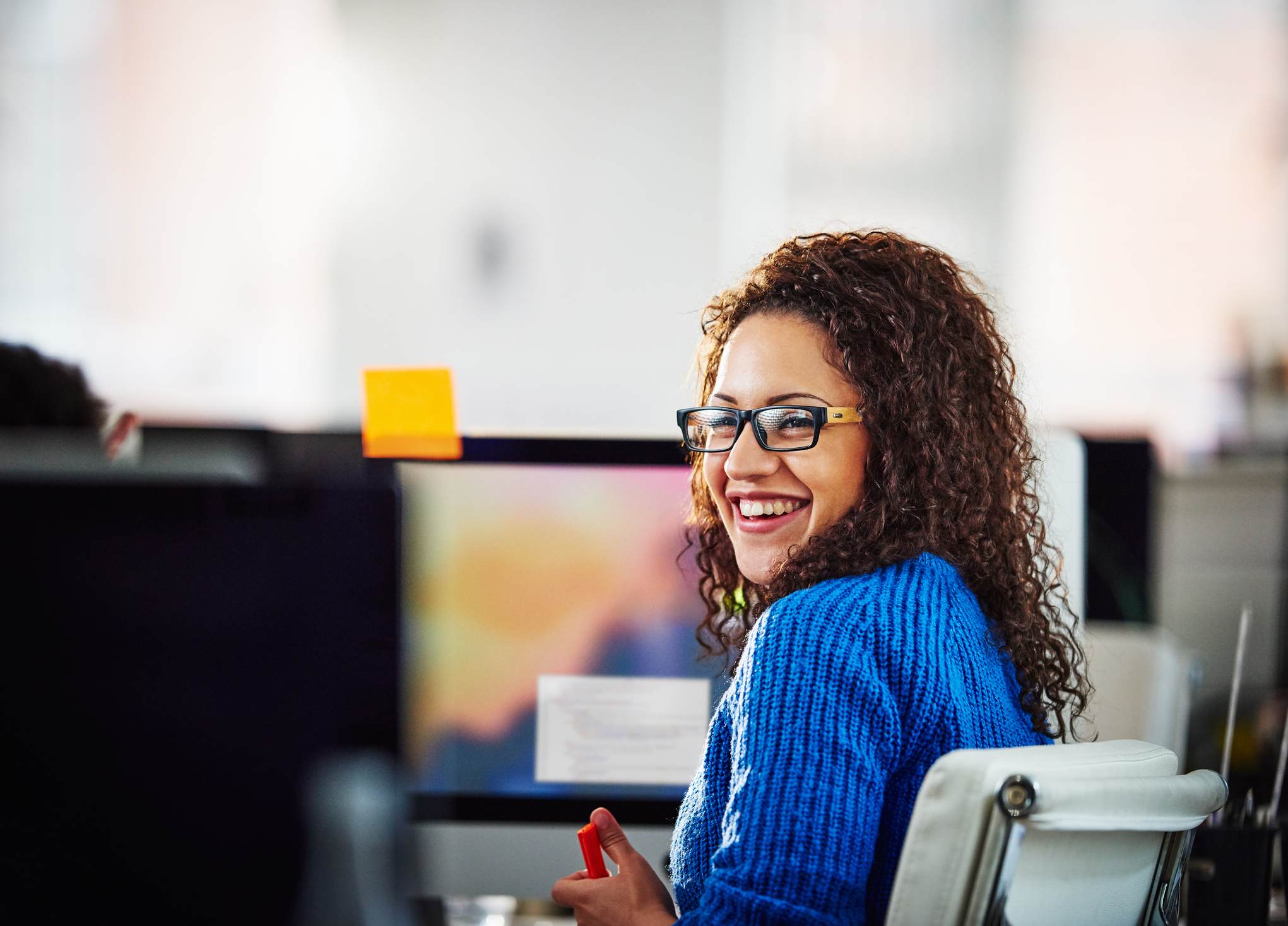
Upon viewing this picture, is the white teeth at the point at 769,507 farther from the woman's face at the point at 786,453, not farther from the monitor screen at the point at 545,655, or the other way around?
the monitor screen at the point at 545,655

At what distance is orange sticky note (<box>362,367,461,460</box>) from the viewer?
1188 millimetres

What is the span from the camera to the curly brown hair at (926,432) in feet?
3.04

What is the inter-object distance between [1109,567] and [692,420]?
0.74 metres

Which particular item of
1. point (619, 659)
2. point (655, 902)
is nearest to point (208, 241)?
point (619, 659)

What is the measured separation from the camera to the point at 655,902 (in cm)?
91

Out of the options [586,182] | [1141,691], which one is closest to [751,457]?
[1141,691]

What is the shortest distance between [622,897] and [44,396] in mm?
847

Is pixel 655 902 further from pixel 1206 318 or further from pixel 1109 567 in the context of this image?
pixel 1206 318

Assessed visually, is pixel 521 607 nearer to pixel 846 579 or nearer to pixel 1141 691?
pixel 846 579

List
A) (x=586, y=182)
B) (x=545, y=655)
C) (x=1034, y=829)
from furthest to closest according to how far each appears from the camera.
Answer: (x=586, y=182), (x=545, y=655), (x=1034, y=829)

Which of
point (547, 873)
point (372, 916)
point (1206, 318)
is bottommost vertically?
point (547, 873)

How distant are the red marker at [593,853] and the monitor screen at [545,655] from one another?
19 centimetres

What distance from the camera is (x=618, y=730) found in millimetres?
1161

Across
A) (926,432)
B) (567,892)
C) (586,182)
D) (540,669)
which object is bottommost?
(567,892)
